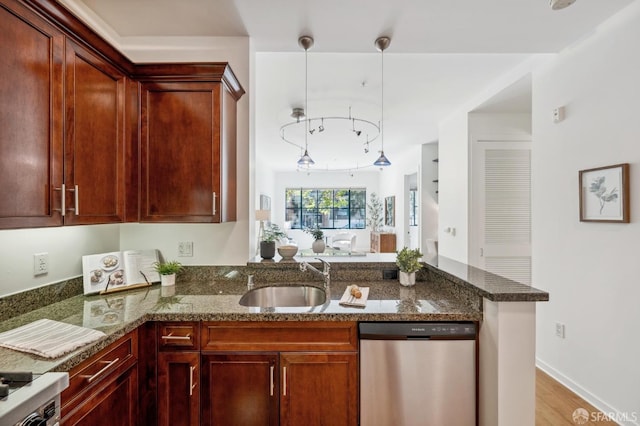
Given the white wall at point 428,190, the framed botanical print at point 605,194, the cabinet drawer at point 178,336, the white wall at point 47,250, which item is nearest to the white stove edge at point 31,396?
the cabinet drawer at point 178,336

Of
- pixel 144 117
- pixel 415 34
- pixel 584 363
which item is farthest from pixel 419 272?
pixel 144 117

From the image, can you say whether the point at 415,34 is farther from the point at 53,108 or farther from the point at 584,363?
the point at 584,363

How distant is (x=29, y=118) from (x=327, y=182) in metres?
8.83

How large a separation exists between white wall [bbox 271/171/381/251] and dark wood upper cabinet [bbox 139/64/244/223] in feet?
26.0

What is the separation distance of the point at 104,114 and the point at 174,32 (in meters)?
0.94

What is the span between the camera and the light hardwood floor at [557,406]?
1947 mm

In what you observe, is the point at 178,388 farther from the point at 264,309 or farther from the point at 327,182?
the point at 327,182

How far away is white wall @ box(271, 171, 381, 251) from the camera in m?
9.78

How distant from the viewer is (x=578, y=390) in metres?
2.19

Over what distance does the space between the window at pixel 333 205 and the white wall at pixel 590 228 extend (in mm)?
7297

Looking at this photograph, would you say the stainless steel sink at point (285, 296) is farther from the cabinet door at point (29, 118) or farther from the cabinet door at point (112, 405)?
the cabinet door at point (29, 118)

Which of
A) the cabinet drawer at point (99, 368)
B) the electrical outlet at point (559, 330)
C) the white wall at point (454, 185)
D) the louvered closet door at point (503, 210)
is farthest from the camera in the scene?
the white wall at point (454, 185)

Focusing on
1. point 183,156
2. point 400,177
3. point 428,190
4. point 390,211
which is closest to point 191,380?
point 183,156

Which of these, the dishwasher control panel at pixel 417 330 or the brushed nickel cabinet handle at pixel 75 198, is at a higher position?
the brushed nickel cabinet handle at pixel 75 198
